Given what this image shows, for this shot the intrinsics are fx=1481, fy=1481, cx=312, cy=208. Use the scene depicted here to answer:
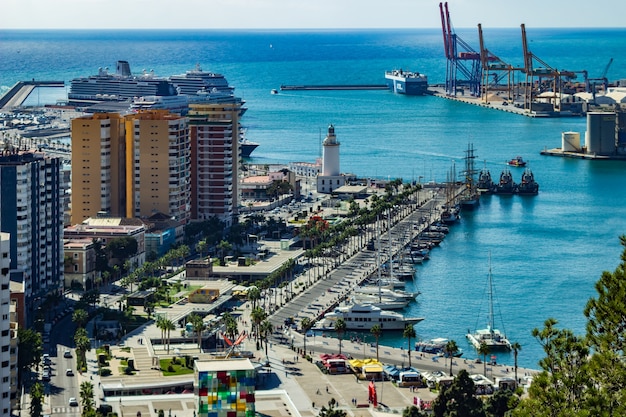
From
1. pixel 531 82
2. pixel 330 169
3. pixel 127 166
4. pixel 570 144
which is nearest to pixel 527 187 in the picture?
pixel 330 169

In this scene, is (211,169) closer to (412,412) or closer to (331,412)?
(412,412)

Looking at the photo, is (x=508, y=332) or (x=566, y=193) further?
(x=566, y=193)

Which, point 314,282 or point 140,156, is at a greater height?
point 140,156

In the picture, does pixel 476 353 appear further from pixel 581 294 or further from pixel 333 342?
pixel 581 294

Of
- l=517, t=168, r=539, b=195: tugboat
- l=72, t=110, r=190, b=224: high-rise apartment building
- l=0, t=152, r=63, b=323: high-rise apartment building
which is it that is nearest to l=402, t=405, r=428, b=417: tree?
l=0, t=152, r=63, b=323: high-rise apartment building

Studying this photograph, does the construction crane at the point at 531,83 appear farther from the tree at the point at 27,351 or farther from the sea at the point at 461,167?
the tree at the point at 27,351

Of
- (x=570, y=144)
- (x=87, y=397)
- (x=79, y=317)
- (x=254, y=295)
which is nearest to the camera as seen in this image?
(x=87, y=397)

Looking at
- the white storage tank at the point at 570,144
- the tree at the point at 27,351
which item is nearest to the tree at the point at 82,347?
the tree at the point at 27,351

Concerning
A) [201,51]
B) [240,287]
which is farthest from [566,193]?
[201,51]
